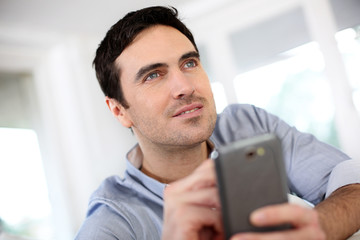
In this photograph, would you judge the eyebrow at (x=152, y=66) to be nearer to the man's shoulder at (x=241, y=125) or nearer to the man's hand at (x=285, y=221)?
the man's shoulder at (x=241, y=125)

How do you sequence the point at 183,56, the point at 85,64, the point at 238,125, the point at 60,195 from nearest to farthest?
the point at 183,56 < the point at 238,125 < the point at 60,195 < the point at 85,64

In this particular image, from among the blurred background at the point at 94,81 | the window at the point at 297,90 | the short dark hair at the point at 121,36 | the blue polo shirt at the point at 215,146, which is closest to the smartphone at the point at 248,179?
the blue polo shirt at the point at 215,146

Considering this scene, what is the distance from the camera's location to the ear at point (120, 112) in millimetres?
1044

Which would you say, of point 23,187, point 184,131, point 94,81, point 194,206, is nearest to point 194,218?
point 194,206

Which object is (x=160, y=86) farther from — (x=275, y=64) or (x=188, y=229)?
(x=275, y=64)

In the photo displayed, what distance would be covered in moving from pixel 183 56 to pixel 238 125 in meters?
0.31

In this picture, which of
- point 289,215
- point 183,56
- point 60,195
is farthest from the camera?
point 60,195

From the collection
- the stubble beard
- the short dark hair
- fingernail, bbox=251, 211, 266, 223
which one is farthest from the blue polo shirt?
fingernail, bbox=251, 211, 266, 223

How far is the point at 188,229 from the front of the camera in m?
0.40

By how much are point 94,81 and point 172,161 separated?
2.40m

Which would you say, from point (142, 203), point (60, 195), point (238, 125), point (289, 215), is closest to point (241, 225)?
point (289, 215)

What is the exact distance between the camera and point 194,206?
1.30 feet

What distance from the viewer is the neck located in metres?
0.93

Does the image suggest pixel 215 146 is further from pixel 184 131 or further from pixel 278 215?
pixel 278 215
